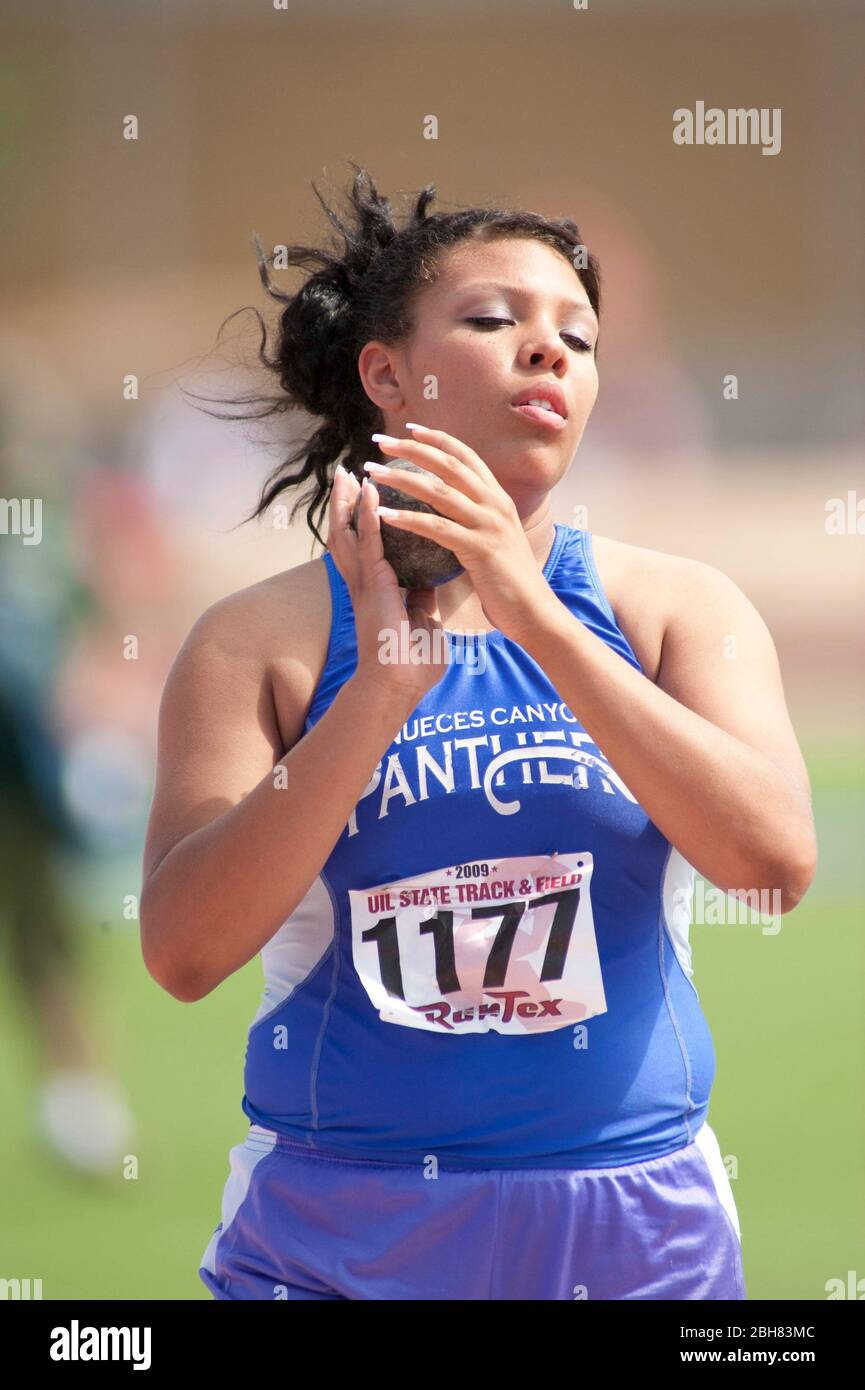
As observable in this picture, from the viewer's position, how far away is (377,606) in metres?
1.21

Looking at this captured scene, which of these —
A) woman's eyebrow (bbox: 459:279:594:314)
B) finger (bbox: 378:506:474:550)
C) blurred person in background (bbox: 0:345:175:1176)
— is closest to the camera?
finger (bbox: 378:506:474:550)

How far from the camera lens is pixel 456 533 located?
45.1 inches

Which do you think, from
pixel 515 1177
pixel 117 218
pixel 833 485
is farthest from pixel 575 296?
pixel 833 485

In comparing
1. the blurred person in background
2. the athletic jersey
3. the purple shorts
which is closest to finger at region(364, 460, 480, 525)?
the athletic jersey

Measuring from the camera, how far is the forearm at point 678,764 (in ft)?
3.81

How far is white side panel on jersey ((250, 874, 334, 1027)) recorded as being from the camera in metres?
1.28

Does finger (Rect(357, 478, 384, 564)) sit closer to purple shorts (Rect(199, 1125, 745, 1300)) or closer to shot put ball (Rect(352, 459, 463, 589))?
shot put ball (Rect(352, 459, 463, 589))

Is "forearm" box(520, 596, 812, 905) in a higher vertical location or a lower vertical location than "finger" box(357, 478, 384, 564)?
lower

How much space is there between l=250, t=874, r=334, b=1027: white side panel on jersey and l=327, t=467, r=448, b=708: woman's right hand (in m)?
0.21

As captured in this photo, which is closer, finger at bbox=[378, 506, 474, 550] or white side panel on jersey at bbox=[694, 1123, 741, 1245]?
finger at bbox=[378, 506, 474, 550]

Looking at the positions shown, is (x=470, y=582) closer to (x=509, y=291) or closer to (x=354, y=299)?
(x=509, y=291)

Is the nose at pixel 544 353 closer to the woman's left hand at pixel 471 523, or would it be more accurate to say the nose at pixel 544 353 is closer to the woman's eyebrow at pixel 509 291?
the woman's eyebrow at pixel 509 291

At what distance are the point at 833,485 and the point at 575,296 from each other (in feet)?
19.7

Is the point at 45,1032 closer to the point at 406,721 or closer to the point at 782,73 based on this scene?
the point at 406,721
